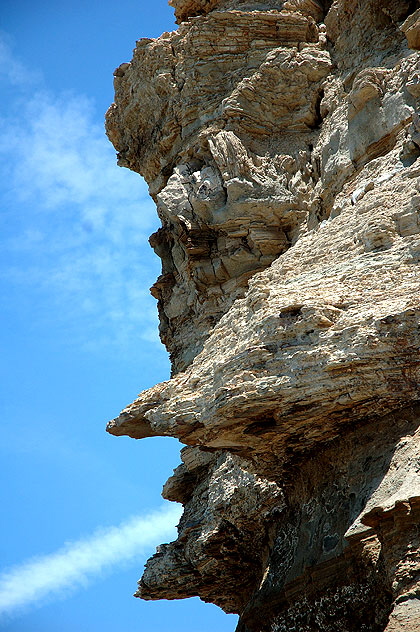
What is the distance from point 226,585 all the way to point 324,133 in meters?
15.2

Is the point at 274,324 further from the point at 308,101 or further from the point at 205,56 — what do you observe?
the point at 205,56

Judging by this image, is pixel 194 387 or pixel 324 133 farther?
pixel 324 133

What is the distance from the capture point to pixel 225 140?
29.5 m

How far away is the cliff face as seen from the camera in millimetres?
16812

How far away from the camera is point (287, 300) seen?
18.4 m

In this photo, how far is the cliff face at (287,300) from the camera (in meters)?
16.8

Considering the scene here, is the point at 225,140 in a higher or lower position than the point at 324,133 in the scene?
higher

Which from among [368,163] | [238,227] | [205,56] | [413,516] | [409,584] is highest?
[205,56]

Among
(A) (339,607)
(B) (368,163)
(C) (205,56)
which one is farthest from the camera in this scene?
(C) (205,56)

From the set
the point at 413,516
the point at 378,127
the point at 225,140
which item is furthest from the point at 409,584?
the point at 225,140

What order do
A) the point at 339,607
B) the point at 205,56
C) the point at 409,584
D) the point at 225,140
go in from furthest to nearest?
the point at 205,56
the point at 225,140
the point at 339,607
the point at 409,584

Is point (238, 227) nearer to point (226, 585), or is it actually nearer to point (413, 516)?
point (226, 585)

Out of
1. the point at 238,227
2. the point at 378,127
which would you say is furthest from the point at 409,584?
the point at 238,227

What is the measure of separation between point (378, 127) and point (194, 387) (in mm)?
9684
